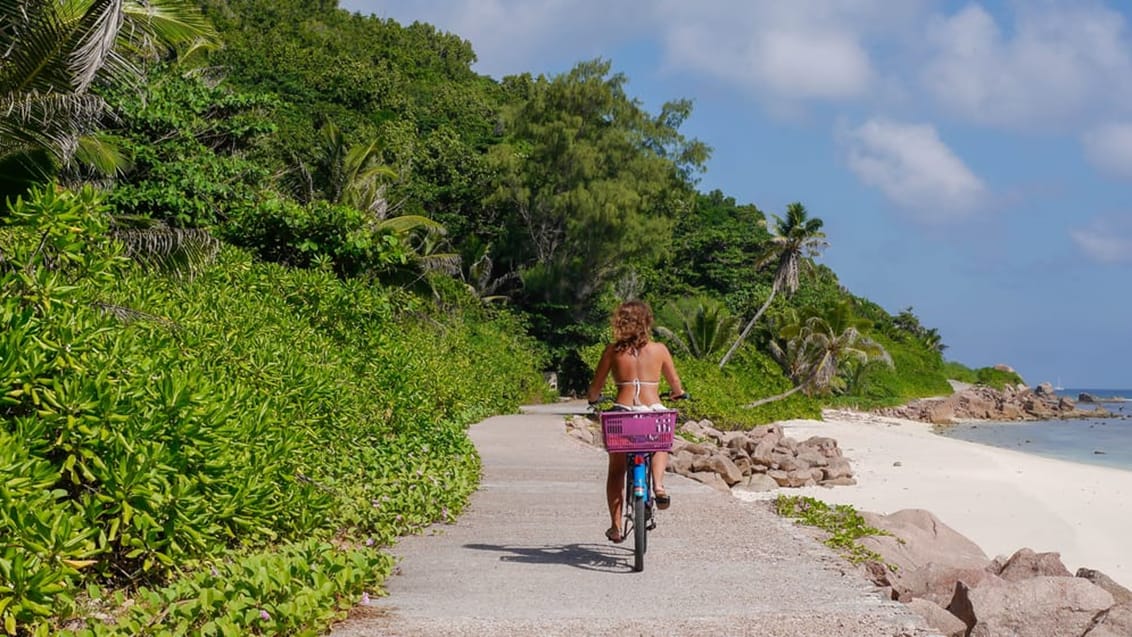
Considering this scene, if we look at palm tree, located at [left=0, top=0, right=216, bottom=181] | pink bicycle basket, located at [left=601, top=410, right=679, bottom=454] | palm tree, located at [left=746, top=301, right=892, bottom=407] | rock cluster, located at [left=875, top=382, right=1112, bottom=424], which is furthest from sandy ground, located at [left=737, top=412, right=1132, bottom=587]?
rock cluster, located at [left=875, top=382, right=1112, bottom=424]

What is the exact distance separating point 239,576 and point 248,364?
374 centimetres

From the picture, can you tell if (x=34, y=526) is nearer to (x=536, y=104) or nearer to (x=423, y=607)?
(x=423, y=607)

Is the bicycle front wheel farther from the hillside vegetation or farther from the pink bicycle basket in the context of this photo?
the hillside vegetation

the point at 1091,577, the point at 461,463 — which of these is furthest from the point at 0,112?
the point at 1091,577

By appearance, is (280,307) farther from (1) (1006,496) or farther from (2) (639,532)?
(1) (1006,496)

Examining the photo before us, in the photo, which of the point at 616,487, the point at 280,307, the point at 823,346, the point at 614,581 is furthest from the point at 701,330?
the point at 614,581

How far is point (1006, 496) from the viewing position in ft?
66.6

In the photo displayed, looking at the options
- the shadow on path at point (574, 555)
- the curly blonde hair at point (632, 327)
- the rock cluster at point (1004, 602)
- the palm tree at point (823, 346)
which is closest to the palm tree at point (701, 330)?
the palm tree at point (823, 346)

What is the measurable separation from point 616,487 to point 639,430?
2.29ft

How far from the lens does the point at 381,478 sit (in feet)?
29.2

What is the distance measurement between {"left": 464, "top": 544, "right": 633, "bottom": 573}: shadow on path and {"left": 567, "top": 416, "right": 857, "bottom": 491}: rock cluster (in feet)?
23.4

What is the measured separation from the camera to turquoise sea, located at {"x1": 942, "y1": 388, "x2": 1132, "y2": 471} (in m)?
35.8

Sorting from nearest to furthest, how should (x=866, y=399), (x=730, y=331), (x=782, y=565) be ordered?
(x=782, y=565) → (x=730, y=331) → (x=866, y=399)

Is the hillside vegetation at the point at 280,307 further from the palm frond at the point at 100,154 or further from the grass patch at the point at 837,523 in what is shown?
the grass patch at the point at 837,523
